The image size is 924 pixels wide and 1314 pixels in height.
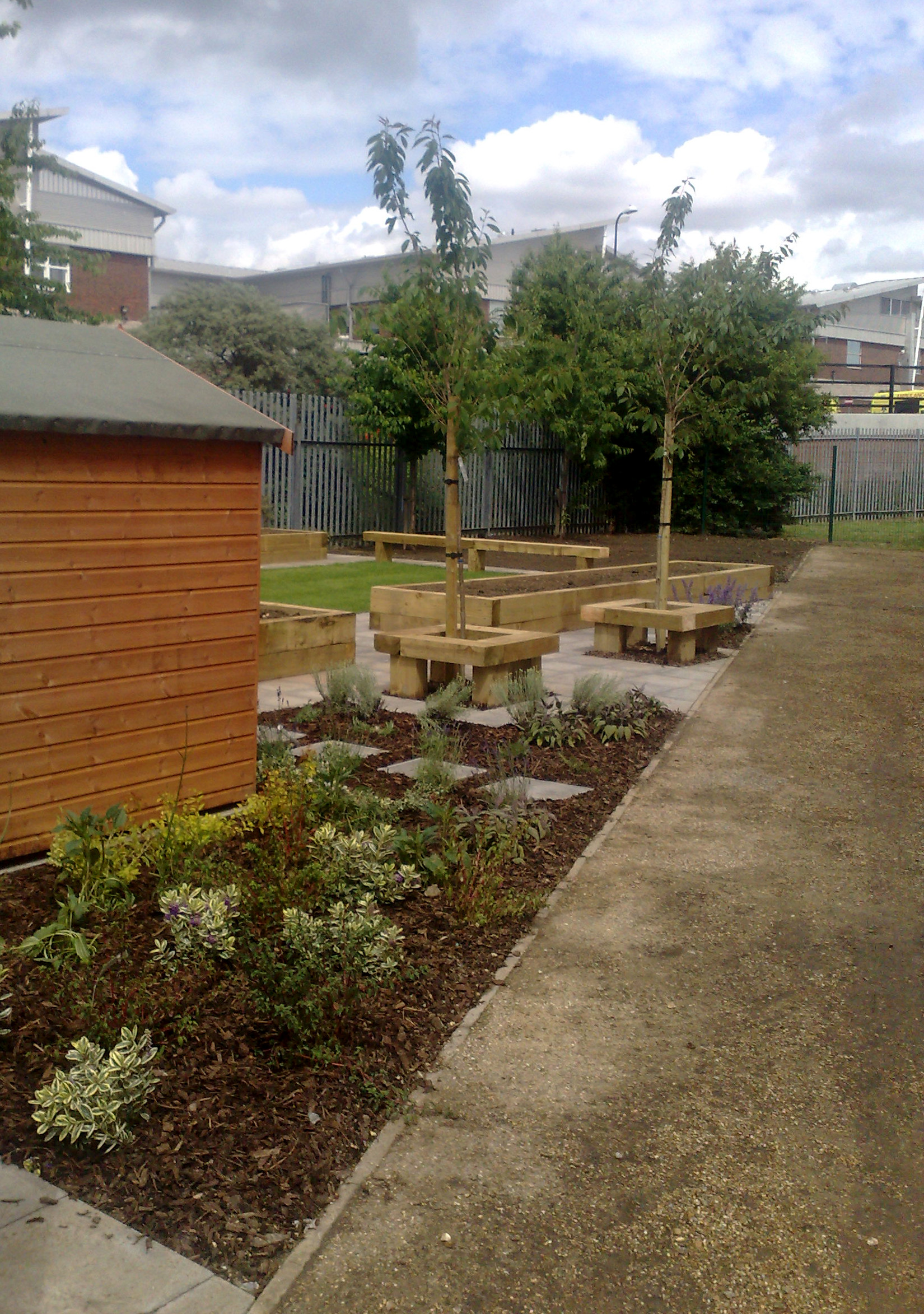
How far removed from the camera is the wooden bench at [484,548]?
15445 millimetres

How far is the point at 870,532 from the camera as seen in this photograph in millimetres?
26703

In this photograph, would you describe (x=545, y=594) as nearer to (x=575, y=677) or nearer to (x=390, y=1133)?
(x=575, y=677)

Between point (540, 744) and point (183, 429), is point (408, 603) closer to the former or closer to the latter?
point (540, 744)

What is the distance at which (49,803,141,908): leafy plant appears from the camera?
434cm

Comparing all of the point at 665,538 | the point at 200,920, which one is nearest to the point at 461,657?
the point at 665,538

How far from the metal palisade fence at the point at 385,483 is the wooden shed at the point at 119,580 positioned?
40.6ft

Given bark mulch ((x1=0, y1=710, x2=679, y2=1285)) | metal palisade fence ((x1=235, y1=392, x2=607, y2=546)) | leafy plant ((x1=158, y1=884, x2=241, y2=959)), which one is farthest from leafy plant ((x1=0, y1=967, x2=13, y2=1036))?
metal palisade fence ((x1=235, y1=392, x2=607, y2=546))

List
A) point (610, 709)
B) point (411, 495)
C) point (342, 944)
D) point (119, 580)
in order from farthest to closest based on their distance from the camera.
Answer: point (411, 495)
point (610, 709)
point (119, 580)
point (342, 944)

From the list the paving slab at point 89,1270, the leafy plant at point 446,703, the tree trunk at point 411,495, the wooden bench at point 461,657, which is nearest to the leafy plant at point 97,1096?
the paving slab at point 89,1270

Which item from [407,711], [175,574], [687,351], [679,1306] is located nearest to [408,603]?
[407,711]

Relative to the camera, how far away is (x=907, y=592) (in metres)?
16.3

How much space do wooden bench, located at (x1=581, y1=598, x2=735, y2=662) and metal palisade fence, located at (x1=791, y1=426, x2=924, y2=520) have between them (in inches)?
704

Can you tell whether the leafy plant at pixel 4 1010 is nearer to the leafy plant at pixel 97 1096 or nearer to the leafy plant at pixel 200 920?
the leafy plant at pixel 97 1096

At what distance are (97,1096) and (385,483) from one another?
18.5m
